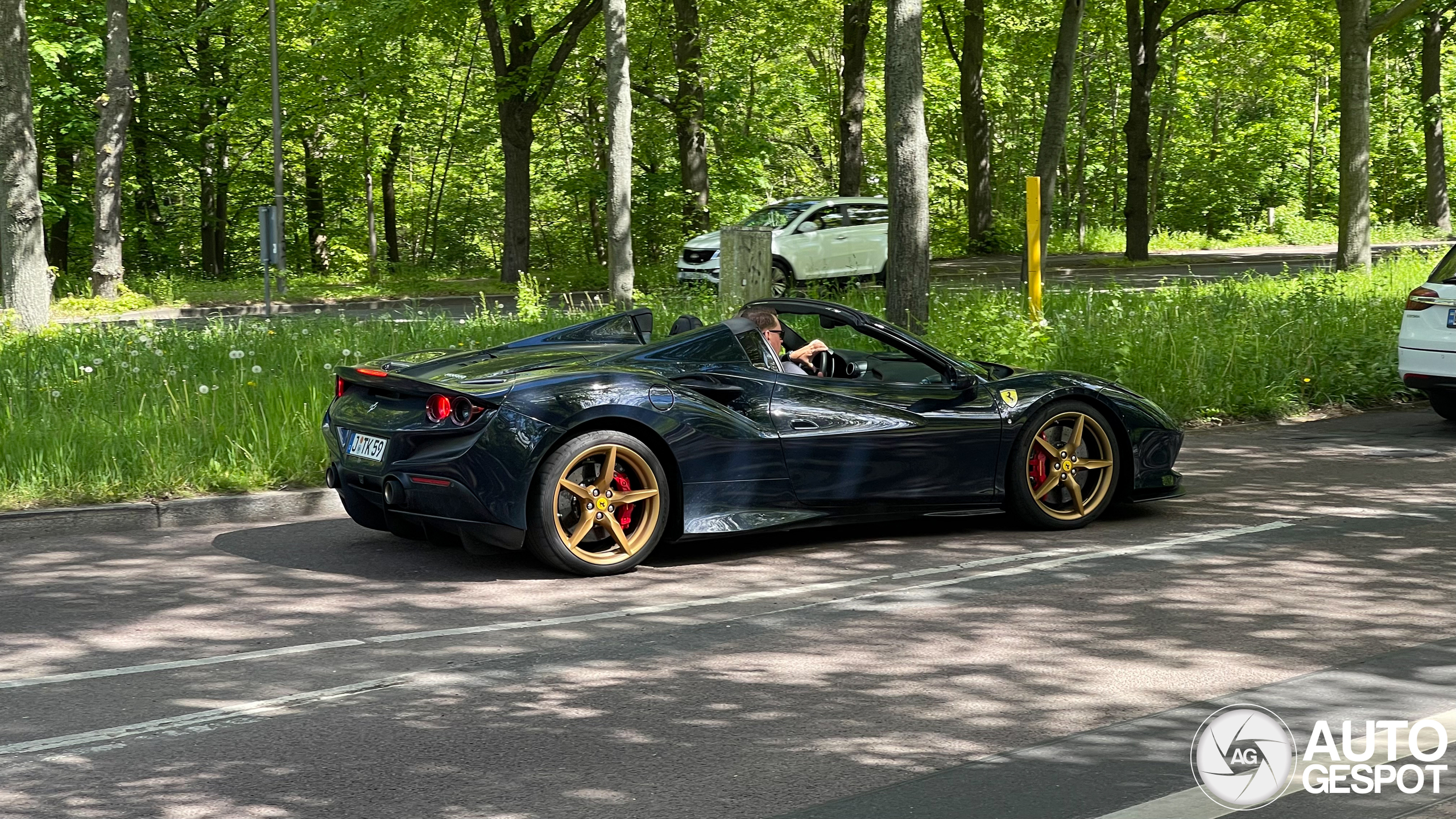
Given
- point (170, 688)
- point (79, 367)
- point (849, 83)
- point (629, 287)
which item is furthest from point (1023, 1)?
point (170, 688)

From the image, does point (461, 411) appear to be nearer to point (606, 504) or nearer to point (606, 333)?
point (606, 504)

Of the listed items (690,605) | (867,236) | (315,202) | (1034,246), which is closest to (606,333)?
(690,605)

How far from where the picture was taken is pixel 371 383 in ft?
22.7

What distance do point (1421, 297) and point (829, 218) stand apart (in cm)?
1504

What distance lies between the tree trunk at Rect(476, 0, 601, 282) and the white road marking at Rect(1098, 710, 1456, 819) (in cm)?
2451

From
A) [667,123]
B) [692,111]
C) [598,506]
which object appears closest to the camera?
[598,506]

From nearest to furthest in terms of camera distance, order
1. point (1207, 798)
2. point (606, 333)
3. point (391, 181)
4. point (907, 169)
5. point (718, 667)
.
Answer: point (1207, 798)
point (718, 667)
point (606, 333)
point (907, 169)
point (391, 181)

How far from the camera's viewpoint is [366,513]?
23.5ft

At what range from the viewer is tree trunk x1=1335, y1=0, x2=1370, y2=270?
17266mm

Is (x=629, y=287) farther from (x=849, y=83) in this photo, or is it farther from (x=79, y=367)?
(x=849, y=83)

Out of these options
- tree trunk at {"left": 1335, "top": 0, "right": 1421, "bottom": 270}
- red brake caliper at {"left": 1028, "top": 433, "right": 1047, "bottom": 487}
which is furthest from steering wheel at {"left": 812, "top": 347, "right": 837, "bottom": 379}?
tree trunk at {"left": 1335, "top": 0, "right": 1421, "bottom": 270}

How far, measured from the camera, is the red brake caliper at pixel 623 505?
6.71m

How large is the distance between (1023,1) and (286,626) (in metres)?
31.5

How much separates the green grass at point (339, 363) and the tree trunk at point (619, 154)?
0.58 m
